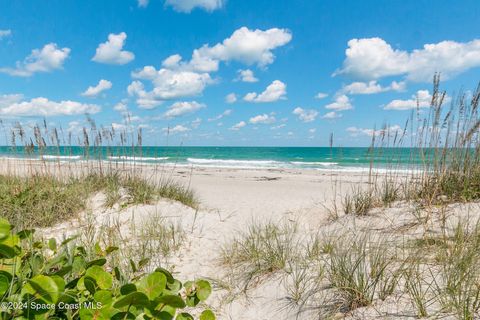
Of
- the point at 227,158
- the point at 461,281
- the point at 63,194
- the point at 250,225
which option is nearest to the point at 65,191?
the point at 63,194

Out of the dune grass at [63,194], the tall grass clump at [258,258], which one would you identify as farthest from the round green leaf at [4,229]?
the dune grass at [63,194]

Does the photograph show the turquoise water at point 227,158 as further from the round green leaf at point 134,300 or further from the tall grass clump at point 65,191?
the round green leaf at point 134,300

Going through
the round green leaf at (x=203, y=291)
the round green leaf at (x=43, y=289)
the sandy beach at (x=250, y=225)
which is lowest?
the sandy beach at (x=250, y=225)

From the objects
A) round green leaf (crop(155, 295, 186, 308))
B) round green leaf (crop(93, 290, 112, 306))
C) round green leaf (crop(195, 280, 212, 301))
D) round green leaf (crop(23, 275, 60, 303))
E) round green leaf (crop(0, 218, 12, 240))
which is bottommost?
round green leaf (crop(195, 280, 212, 301))

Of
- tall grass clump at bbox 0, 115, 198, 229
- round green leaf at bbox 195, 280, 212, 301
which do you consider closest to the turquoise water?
tall grass clump at bbox 0, 115, 198, 229

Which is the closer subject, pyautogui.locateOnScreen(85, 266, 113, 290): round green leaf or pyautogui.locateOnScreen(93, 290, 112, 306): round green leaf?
pyautogui.locateOnScreen(93, 290, 112, 306): round green leaf

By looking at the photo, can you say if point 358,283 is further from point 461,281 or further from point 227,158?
point 227,158

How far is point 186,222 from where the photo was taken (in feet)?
15.3

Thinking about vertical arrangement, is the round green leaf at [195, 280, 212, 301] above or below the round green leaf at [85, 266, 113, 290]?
below

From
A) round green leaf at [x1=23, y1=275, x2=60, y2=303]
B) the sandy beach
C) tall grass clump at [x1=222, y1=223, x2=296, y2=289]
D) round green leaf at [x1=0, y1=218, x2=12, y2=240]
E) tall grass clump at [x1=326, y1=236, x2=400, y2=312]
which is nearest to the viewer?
round green leaf at [x1=23, y1=275, x2=60, y2=303]

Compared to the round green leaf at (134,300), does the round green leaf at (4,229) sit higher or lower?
higher

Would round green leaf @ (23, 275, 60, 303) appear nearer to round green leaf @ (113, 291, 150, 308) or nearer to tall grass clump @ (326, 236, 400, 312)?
round green leaf @ (113, 291, 150, 308)

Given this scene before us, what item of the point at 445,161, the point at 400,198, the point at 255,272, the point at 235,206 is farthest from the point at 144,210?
the point at 445,161

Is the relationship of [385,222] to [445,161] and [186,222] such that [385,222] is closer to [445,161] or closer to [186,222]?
[445,161]
